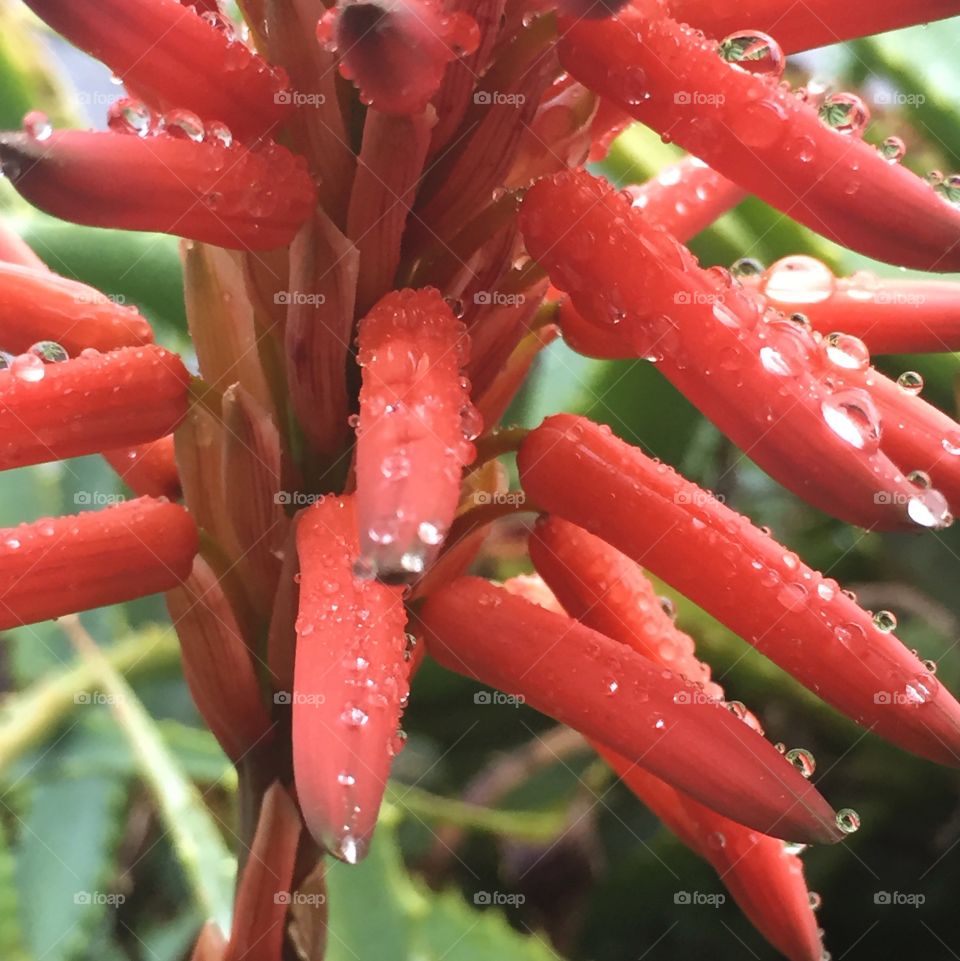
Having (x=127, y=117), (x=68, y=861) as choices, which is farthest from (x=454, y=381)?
(x=68, y=861)

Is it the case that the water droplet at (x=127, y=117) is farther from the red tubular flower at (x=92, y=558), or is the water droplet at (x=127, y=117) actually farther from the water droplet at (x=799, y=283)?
the water droplet at (x=799, y=283)

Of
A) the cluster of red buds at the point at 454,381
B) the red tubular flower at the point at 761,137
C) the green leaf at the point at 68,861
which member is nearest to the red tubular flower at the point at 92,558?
the cluster of red buds at the point at 454,381

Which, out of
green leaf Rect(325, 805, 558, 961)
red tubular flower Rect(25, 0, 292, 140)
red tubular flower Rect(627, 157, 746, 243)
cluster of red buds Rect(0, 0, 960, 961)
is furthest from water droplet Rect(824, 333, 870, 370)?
green leaf Rect(325, 805, 558, 961)

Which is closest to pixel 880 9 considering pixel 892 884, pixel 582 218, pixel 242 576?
pixel 582 218

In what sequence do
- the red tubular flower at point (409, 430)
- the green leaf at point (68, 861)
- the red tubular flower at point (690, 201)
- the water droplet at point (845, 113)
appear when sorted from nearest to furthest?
the red tubular flower at point (409, 430)
the water droplet at point (845, 113)
the red tubular flower at point (690, 201)
the green leaf at point (68, 861)

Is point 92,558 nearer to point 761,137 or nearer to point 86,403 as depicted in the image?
point 86,403

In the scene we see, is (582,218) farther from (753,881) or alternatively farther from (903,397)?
(753,881)

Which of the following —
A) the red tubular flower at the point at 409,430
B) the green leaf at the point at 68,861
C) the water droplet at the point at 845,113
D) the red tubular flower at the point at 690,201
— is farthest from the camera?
the green leaf at the point at 68,861
